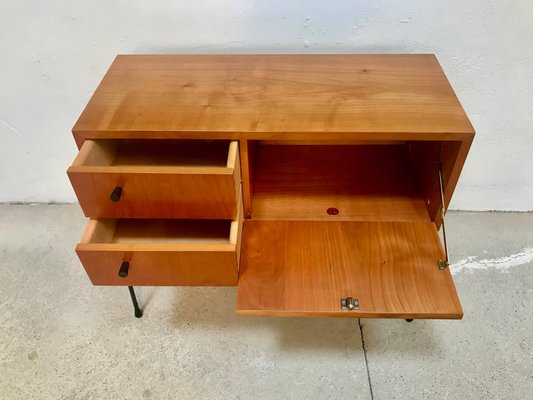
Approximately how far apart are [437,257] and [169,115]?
1.81ft

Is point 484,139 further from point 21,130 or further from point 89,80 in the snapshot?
point 21,130

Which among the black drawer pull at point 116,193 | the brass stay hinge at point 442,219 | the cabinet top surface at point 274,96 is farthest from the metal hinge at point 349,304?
the black drawer pull at point 116,193

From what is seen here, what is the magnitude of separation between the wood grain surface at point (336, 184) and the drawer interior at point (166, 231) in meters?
0.09

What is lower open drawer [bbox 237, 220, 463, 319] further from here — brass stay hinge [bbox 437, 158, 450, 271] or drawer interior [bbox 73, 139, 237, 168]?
drawer interior [bbox 73, 139, 237, 168]

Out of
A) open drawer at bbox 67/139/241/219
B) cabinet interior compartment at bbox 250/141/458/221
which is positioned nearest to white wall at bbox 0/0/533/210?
cabinet interior compartment at bbox 250/141/458/221

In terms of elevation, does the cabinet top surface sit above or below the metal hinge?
above

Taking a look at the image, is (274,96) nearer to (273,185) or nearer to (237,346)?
(273,185)

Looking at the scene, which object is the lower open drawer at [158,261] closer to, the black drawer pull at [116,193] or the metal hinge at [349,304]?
the black drawer pull at [116,193]

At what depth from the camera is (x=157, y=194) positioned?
739 millimetres

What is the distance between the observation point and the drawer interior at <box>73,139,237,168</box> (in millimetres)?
879

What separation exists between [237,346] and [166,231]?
35cm

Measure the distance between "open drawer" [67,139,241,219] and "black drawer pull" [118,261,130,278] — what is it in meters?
0.09

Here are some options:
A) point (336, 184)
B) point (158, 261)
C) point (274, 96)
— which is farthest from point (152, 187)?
point (336, 184)

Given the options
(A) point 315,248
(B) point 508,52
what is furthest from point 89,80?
(B) point 508,52
